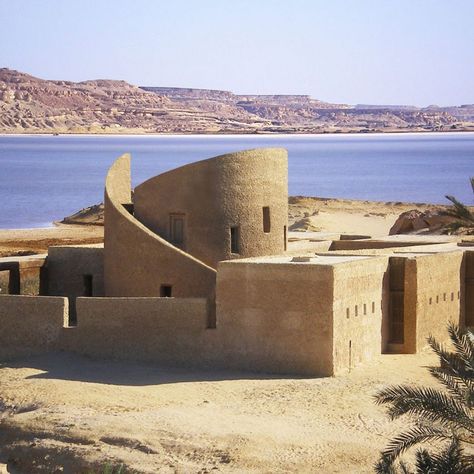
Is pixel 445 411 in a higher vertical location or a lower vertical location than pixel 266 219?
lower

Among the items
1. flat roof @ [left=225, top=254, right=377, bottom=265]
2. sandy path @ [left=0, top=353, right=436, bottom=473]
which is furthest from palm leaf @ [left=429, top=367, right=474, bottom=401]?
flat roof @ [left=225, top=254, right=377, bottom=265]

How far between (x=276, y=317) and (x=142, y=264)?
3.64m

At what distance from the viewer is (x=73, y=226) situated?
52.3m

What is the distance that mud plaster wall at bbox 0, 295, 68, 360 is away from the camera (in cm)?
2264

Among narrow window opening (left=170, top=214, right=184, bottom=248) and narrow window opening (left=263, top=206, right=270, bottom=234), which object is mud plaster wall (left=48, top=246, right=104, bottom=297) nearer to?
narrow window opening (left=170, top=214, right=184, bottom=248)

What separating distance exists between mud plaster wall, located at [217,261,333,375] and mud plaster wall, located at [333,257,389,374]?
0.23 metres

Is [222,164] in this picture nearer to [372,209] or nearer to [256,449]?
[256,449]

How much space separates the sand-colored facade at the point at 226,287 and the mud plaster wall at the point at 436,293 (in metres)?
0.03

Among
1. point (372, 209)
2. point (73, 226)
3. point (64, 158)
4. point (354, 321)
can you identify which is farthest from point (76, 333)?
point (64, 158)

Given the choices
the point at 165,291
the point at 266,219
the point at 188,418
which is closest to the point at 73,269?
the point at 165,291

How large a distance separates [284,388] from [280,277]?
1.89 meters

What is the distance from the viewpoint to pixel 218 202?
78.5ft

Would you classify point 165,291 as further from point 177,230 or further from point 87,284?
point 87,284

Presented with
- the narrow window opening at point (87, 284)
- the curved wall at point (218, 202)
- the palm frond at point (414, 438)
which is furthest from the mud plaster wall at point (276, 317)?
the palm frond at point (414, 438)
